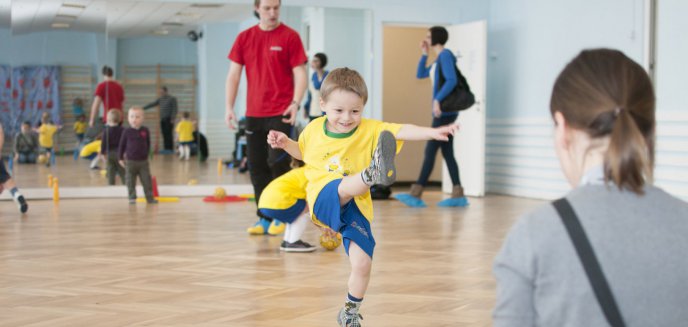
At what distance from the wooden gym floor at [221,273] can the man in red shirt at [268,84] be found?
1.68 ft

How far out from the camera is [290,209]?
471cm

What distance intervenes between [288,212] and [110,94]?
479 centimetres

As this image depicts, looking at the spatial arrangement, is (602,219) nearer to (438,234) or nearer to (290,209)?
(290,209)

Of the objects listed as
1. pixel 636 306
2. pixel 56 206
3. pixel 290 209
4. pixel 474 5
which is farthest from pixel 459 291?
pixel 474 5

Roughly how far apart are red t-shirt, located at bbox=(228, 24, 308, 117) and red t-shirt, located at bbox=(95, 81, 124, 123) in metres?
4.07

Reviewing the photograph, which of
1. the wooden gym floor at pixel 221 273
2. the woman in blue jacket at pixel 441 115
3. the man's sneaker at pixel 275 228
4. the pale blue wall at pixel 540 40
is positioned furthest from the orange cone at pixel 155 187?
the pale blue wall at pixel 540 40

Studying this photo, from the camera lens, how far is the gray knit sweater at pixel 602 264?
1188mm

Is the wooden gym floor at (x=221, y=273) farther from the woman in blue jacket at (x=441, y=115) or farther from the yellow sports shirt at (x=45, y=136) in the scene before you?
the yellow sports shirt at (x=45, y=136)

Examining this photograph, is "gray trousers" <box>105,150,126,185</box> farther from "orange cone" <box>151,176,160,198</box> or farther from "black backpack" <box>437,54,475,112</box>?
"black backpack" <box>437,54,475,112</box>

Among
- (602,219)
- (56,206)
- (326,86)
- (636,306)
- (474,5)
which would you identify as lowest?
(56,206)

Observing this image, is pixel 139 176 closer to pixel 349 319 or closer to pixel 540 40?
pixel 540 40

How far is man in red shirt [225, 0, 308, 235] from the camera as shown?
513cm

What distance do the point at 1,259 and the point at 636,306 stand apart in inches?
156

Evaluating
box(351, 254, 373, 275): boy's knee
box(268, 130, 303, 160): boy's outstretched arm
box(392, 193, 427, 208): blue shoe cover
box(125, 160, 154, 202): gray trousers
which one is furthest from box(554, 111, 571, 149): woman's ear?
box(125, 160, 154, 202): gray trousers
